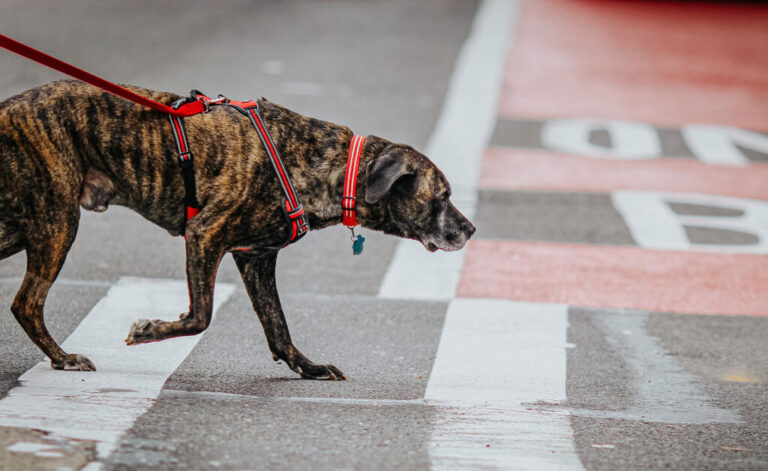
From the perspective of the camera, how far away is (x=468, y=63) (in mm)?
16828

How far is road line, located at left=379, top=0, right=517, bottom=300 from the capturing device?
8.10 m

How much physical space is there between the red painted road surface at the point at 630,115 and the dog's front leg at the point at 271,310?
235cm

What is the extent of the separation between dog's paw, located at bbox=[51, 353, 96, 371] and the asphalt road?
0.63 feet

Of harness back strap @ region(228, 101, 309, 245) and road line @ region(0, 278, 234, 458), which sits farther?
harness back strap @ region(228, 101, 309, 245)

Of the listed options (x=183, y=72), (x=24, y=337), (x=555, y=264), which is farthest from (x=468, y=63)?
(x=24, y=337)

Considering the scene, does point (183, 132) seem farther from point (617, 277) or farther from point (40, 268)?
point (617, 277)

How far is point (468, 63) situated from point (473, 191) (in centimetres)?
669

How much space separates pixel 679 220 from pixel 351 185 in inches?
220

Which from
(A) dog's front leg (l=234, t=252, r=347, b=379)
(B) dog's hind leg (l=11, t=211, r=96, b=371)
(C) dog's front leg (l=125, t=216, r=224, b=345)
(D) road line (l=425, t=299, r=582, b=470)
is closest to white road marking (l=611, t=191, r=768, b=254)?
(D) road line (l=425, t=299, r=582, b=470)

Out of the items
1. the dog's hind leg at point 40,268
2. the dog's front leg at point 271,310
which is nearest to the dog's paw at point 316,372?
the dog's front leg at point 271,310

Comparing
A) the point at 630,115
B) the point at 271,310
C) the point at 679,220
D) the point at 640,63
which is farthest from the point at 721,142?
the point at 271,310

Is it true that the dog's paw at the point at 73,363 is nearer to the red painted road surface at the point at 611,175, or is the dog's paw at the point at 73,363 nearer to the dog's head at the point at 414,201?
the dog's head at the point at 414,201

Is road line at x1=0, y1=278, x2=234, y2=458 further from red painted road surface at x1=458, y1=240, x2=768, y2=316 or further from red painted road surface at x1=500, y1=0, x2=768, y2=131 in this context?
red painted road surface at x1=500, y1=0, x2=768, y2=131

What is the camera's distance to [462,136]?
12.7 meters
